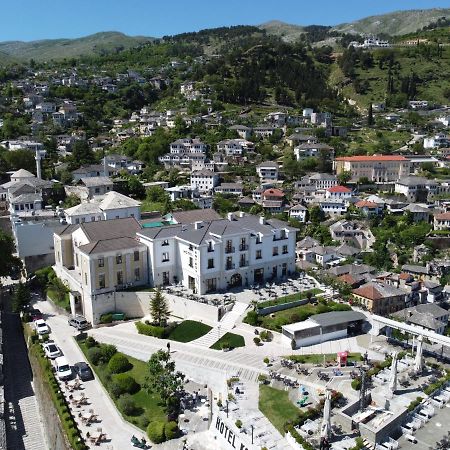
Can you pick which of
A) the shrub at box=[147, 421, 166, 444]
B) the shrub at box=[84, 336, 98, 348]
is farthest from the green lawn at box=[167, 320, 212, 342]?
the shrub at box=[147, 421, 166, 444]

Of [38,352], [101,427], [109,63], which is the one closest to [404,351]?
[101,427]

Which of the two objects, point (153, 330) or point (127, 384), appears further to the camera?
point (153, 330)

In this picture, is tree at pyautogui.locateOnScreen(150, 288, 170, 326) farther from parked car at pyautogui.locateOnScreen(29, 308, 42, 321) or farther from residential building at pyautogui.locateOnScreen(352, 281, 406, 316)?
residential building at pyautogui.locateOnScreen(352, 281, 406, 316)

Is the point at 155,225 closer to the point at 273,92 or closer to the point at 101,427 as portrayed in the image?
the point at 101,427

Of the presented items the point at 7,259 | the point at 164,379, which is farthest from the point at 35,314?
the point at 164,379

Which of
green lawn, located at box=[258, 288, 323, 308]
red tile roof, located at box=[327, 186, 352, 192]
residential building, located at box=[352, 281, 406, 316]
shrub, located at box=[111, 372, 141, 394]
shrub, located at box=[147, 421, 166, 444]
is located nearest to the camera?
shrub, located at box=[147, 421, 166, 444]

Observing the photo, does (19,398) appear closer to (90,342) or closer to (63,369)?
(63,369)

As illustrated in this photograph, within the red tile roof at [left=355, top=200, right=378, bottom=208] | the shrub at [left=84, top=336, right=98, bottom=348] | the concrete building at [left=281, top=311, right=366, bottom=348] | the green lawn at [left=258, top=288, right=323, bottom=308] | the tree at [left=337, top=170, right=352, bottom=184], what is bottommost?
the shrub at [left=84, top=336, right=98, bottom=348]
